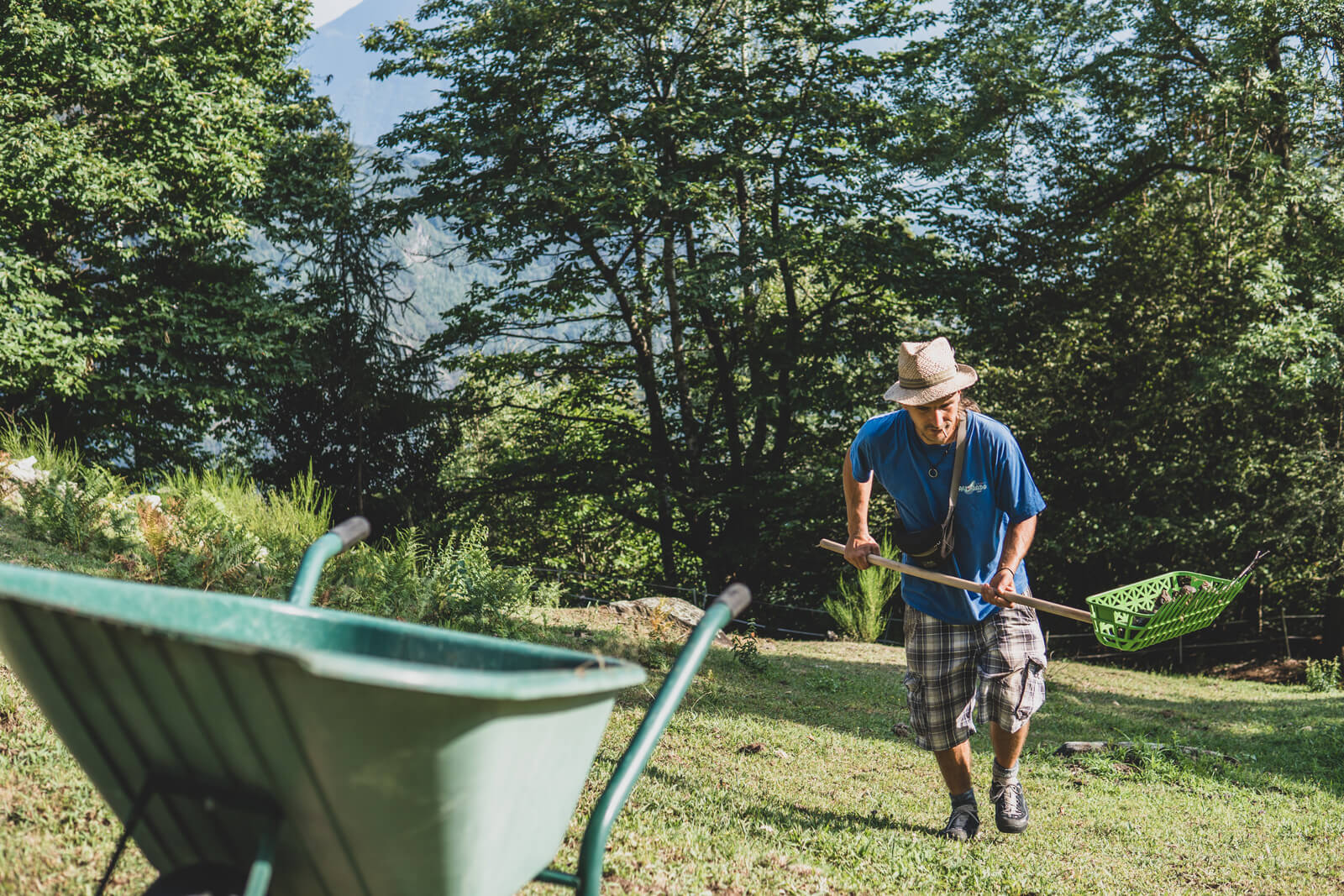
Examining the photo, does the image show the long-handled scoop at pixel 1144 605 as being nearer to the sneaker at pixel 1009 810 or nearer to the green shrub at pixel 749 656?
the sneaker at pixel 1009 810

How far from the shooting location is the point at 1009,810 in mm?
4109

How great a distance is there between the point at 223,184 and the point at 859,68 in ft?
34.4

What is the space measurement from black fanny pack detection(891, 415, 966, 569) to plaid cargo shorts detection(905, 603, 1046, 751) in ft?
0.94

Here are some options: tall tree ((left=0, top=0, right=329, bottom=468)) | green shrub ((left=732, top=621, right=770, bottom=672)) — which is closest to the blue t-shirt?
green shrub ((left=732, top=621, right=770, bottom=672))

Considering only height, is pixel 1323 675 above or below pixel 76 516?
below

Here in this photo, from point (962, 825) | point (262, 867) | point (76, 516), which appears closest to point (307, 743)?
point (262, 867)

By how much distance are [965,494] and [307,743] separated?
3.10 metres

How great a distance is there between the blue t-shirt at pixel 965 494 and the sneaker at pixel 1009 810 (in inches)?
30.9

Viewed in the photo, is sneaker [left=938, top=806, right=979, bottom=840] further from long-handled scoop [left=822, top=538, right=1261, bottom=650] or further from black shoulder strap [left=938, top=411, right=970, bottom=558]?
black shoulder strap [left=938, top=411, right=970, bottom=558]

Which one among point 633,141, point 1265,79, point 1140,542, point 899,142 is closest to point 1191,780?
point 1140,542

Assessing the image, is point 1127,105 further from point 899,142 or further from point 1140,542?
point 1140,542

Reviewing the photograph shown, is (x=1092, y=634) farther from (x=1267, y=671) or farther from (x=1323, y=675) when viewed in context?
(x=1323, y=675)

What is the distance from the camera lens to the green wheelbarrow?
1.45 m

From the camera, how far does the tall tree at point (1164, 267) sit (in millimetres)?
12227
